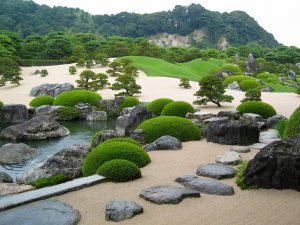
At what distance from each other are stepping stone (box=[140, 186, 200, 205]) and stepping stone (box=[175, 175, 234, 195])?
328mm

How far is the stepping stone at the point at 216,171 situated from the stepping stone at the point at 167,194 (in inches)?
48.1

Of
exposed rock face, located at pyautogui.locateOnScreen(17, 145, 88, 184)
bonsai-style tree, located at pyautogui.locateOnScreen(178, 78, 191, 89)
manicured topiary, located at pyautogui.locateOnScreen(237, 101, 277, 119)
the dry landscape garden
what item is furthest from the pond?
bonsai-style tree, located at pyautogui.locateOnScreen(178, 78, 191, 89)

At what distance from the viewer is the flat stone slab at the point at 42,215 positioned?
5.42 meters

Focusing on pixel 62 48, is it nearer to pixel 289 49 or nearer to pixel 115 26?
pixel 289 49

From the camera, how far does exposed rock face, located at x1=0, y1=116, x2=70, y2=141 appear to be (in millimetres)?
15867

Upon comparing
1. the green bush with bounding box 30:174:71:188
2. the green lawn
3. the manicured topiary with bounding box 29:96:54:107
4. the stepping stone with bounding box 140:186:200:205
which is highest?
the green lawn

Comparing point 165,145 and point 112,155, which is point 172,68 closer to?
point 165,145

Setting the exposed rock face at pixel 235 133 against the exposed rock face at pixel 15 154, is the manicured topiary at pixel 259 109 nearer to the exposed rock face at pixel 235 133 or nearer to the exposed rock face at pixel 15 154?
the exposed rock face at pixel 235 133

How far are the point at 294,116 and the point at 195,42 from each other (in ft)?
301

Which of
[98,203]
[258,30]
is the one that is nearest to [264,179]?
[98,203]

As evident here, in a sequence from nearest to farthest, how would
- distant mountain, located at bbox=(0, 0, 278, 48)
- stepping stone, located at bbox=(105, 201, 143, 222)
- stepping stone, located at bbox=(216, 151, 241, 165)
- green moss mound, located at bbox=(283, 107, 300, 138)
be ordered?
stepping stone, located at bbox=(105, 201, 143, 222) → stepping stone, located at bbox=(216, 151, 241, 165) → green moss mound, located at bbox=(283, 107, 300, 138) → distant mountain, located at bbox=(0, 0, 278, 48)

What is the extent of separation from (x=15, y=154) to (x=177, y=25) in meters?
96.5

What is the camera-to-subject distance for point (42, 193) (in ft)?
21.9

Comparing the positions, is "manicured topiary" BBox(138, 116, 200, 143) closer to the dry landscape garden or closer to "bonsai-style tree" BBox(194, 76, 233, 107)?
the dry landscape garden
